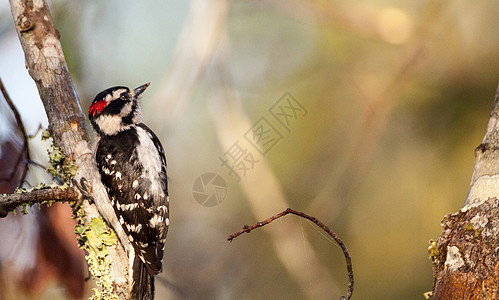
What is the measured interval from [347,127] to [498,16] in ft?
6.18

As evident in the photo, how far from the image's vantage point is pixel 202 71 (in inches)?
185

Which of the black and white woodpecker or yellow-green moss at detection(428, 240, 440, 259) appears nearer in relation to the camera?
yellow-green moss at detection(428, 240, 440, 259)

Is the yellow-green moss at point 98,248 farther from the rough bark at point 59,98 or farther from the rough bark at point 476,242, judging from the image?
the rough bark at point 476,242

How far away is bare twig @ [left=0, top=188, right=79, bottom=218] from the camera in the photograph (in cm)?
212

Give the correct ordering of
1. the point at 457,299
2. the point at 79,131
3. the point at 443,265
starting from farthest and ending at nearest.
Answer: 1. the point at 79,131
2. the point at 443,265
3. the point at 457,299

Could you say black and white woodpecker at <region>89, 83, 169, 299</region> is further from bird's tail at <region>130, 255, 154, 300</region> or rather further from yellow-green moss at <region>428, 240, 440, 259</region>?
yellow-green moss at <region>428, 240, 440, 259</region>

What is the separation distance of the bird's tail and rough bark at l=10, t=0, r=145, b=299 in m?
0.05

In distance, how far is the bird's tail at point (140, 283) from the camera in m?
2.40

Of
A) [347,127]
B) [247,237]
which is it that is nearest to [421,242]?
[347,127]

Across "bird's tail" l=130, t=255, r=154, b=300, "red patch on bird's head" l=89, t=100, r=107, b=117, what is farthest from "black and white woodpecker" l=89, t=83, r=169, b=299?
"red patch on bird's head" l=89, t=100, r=107, b=117

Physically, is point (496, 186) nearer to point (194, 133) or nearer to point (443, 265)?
point (443, 265)

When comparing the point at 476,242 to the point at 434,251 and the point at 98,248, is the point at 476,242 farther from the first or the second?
the point at 98,248

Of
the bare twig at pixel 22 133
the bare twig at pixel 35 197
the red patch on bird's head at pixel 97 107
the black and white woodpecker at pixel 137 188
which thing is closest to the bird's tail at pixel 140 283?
the black and white woodpecker at pixel 137 188

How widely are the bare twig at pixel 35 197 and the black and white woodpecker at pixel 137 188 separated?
0.95 ft
